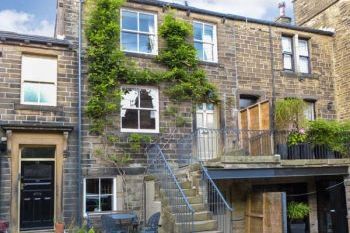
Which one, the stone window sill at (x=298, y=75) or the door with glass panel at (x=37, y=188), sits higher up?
the stone window sill at (x=298, y=75)

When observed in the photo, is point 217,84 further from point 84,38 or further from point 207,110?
point 84,38

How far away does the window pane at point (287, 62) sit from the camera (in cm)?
1677

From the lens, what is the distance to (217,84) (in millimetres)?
15008

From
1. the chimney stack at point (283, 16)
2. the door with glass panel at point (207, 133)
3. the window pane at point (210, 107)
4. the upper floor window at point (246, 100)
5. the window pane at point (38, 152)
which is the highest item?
the chimney stack at point (283, 16)

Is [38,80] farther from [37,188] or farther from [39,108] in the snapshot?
[37,188]

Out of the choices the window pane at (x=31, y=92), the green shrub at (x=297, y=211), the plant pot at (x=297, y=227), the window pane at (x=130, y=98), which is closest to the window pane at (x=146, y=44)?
the window pane at (x=130, y=98)

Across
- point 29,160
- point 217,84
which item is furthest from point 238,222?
point 29,160

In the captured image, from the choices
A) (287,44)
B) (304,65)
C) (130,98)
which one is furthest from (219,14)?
(130,98)

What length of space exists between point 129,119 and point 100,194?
2.54m

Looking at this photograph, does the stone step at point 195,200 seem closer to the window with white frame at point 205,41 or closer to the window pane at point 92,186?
the window pane at point 92,186

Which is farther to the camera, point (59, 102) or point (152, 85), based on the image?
point (152, 85)

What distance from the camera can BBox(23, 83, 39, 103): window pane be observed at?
1219 cm

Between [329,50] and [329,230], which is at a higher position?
[329,50]

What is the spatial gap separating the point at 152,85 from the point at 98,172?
341 centimetres
